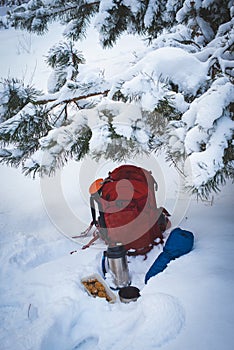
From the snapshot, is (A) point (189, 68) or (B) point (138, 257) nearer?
(A) point (189, 68)

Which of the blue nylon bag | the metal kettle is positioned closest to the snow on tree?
the blue nylon bag

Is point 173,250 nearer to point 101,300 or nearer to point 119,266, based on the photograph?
point 119,266

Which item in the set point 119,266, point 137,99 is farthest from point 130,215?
point 137,99

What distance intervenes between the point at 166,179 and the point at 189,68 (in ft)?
7.62

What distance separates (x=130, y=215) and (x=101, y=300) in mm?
808

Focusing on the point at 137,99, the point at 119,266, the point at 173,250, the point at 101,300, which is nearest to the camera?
the point at 137,99

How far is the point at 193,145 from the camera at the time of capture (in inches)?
47.6

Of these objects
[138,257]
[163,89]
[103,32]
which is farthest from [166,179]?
[163,89]

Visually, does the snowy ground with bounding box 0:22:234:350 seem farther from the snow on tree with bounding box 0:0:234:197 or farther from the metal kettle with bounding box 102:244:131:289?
the snow on tree with bounding box 0:0:234:197

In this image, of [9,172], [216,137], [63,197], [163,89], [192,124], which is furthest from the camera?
[9,172]

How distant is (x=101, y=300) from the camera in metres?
1.71

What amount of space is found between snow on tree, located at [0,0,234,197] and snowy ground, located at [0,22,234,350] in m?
0.56

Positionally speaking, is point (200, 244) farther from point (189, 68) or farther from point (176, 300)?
point (189, 68)

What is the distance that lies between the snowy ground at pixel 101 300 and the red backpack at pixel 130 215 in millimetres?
166
